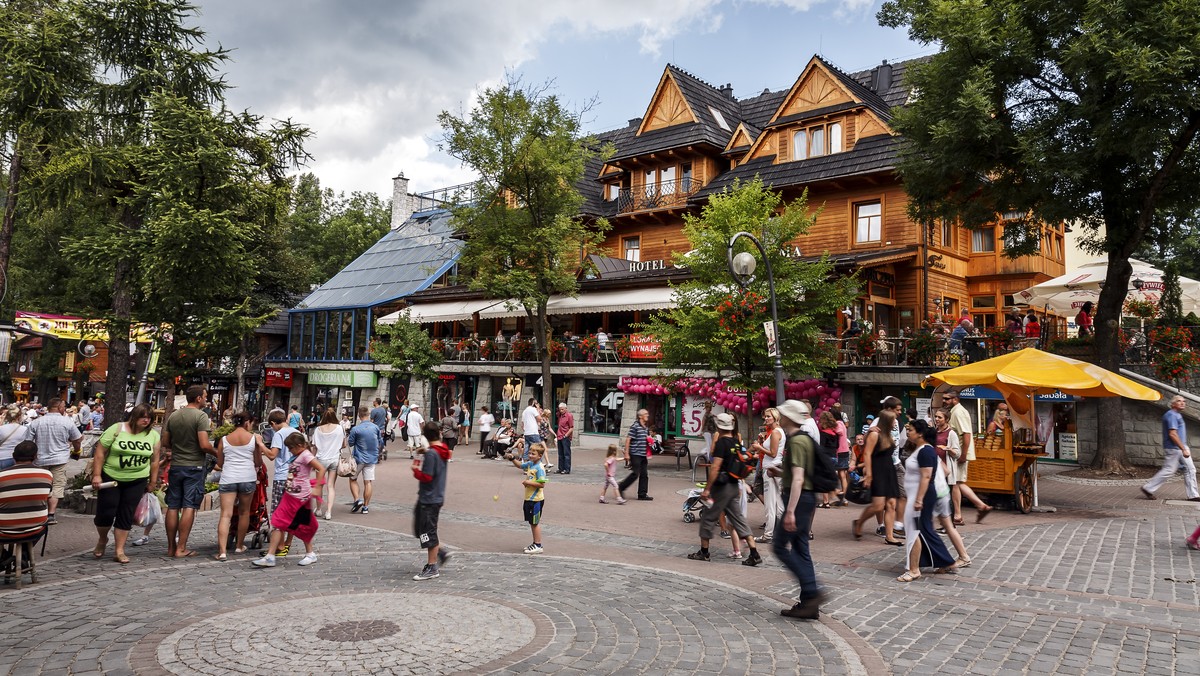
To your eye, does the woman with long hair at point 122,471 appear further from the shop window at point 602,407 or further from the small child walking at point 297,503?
the shop window at point 602,407

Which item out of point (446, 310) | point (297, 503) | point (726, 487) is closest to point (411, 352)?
point (446, 310)

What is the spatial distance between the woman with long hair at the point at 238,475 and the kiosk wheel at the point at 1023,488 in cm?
Result: 1199

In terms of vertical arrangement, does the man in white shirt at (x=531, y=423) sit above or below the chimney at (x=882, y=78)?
below

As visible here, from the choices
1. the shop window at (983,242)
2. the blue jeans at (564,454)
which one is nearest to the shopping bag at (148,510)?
the blue jeans at (564,454)

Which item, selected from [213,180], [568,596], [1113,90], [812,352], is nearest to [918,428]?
[568,596]

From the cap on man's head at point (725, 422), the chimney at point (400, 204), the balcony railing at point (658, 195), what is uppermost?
the chimney at point (400, 204)

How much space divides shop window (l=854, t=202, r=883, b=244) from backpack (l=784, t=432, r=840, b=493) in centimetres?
2000

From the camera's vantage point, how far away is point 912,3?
19.4 metres

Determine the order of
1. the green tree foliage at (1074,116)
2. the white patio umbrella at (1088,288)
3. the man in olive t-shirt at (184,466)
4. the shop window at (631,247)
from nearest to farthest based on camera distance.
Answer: the man in olive t-shirt at (184,466)
the green tree foliage at (1074,116)
the white patio umbrella at (1088,288)
the shop window at (631,247)

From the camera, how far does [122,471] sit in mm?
8609

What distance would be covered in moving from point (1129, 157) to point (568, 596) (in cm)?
1697

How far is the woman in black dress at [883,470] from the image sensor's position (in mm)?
9500

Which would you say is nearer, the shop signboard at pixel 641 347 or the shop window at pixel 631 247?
the shop signboard at pixel 641 347

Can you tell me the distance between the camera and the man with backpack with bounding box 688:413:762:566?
29.2ft
